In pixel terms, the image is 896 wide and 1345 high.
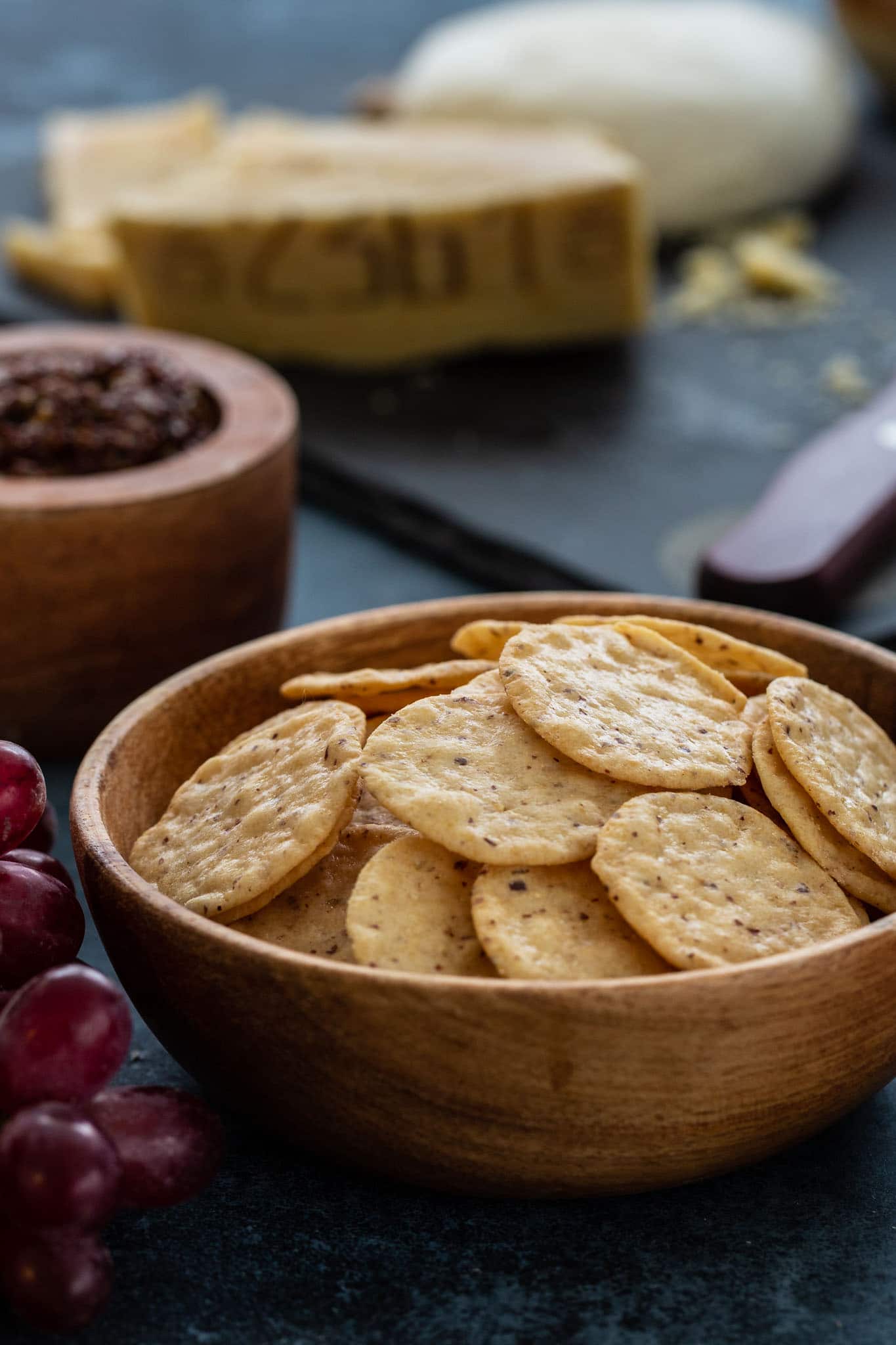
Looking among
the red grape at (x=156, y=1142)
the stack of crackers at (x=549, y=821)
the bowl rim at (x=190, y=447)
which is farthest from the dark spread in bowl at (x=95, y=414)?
the red grape at (x=156, y=1142)

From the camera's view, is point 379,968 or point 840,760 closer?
point 379,968

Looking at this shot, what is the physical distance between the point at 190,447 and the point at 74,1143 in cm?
75

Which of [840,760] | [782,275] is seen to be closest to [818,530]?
[840,760]

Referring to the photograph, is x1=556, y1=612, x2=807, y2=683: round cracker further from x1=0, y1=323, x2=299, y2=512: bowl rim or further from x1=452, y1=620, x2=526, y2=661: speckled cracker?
x1=0, y1=323, x2=299, y2=512: bowl rim

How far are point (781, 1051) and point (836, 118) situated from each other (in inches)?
77.9

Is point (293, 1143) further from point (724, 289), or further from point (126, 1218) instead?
point (724, 289)

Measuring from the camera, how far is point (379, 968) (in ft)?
2.29

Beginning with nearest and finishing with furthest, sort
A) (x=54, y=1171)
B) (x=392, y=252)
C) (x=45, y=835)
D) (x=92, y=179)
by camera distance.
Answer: (x=54, y=1171)
(x=45, y=835)
(x=392, y=252)
(x=92, y=179)

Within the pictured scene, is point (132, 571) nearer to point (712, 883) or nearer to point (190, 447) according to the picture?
point (190, 447)

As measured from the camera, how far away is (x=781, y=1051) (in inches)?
27.5

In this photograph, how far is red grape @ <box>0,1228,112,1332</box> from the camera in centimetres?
65

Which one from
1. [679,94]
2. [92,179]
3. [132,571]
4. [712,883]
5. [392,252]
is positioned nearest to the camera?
[712,883]

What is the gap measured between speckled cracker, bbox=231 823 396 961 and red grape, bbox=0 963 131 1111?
0.28 feet

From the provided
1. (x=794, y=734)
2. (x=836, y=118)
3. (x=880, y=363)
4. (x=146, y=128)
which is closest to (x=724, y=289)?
(x=880, y=363)
